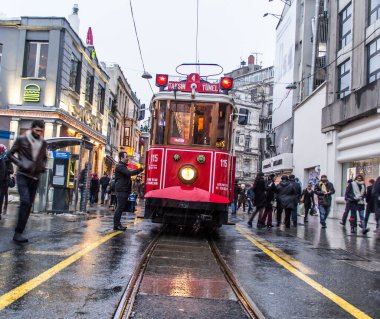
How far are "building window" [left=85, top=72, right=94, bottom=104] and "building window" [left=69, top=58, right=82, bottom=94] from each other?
1.93 metres

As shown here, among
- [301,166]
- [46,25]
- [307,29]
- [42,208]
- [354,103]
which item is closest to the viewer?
[42,208]

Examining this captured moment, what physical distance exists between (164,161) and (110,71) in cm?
3305

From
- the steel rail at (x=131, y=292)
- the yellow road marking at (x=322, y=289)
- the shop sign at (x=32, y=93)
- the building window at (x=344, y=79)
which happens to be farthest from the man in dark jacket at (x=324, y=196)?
the shop sign at (x=32, y=93)

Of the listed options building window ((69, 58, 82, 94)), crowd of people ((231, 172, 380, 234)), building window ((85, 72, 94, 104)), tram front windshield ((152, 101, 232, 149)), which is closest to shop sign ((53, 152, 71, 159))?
tram front windshield ((152, 101, 232, 149))

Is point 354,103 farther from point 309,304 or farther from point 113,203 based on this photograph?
point 309,304

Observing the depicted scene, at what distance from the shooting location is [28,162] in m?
6.91

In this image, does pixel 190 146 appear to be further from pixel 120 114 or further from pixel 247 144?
pixel 247 144

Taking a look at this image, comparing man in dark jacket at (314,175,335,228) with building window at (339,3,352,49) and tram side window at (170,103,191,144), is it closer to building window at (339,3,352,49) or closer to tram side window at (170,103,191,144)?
tram side window at (170,103,191,144)

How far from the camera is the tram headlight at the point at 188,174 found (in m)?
10.1

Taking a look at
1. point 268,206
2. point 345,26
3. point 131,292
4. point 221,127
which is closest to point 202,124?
point 221,127

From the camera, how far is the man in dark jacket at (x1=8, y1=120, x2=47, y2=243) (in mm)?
6871

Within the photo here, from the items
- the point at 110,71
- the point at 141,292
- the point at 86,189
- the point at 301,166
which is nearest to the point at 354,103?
the point at 301,166

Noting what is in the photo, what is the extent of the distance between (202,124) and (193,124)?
0.21m

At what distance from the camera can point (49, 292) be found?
4383 millimetres
